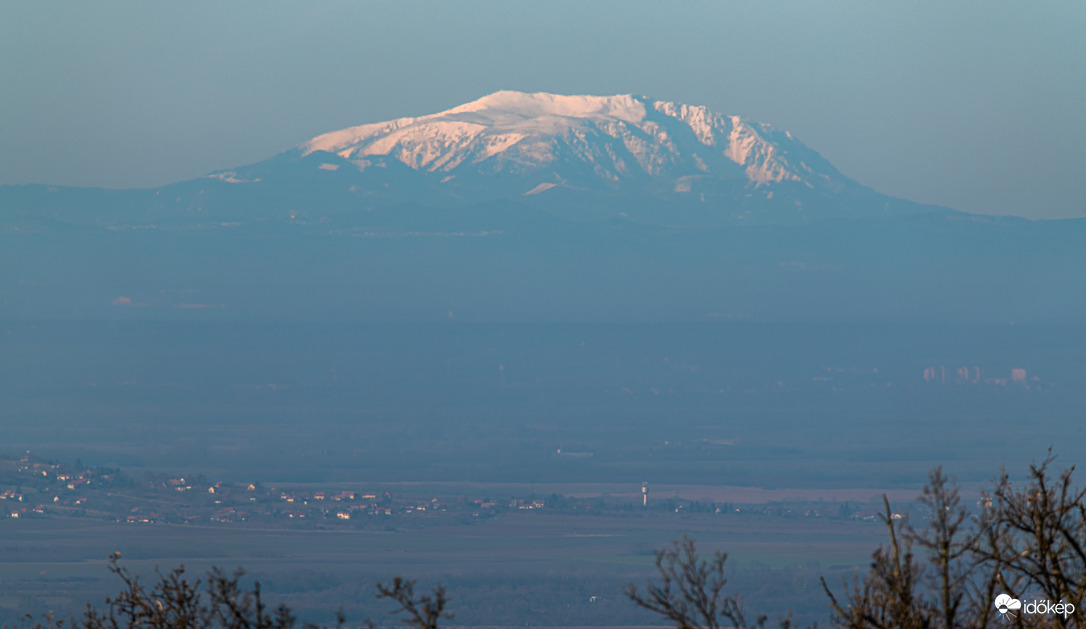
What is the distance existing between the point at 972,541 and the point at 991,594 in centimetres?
62

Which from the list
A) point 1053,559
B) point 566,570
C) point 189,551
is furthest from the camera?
point 189,551

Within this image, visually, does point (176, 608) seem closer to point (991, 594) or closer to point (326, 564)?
point (991, 594)

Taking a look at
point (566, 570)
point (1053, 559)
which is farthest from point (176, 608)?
point (566, 570)

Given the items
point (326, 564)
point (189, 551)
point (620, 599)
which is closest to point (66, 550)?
point (189, 551)

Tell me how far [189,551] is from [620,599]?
6890 centimetres

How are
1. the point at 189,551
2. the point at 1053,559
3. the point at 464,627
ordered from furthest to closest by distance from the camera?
the point at 189,551 < the point at 464,627 < the point at 1053,559

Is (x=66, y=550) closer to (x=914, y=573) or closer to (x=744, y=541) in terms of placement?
(x=744, y=541)

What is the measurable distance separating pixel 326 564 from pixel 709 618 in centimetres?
17322

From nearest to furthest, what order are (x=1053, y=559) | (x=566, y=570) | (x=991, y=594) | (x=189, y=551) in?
(x=991, y=594)
(x=1053, y=559)
(x=566, y=570)
(x=189, y=551)

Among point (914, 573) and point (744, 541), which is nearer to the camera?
point (914, 573)

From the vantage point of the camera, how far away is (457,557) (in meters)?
193

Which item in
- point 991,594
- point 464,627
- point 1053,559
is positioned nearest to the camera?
point 991,594

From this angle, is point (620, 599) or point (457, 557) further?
point (457, 557)

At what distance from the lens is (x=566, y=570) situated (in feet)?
581
